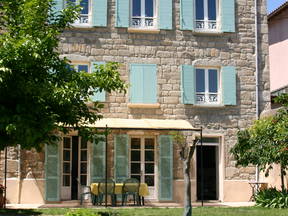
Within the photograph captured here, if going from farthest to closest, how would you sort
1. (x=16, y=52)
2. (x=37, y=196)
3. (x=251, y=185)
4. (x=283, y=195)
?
(x=251, y=185) < (x=37, y=196) < (x=283, y=195) < (x=16, y=52)

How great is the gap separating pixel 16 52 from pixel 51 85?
953mm

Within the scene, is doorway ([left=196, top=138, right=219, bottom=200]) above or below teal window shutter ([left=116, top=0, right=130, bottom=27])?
below

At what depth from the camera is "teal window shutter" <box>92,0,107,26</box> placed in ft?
57.3

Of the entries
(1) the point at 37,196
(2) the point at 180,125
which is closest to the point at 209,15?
(2) the point at 180,125

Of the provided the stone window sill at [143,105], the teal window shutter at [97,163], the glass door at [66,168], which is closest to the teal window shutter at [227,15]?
the stone window sill at [143,105]

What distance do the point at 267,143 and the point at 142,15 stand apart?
6.15 metres

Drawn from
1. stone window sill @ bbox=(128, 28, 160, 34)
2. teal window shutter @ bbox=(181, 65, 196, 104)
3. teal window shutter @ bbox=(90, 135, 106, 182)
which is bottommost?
teal window shutter @ bbox=(90, 135, 106, 182)

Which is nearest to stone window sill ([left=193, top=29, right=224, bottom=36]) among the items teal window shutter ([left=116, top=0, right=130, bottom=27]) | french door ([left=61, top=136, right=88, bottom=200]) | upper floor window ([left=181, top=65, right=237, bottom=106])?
upper floor window ([left=181, top=65, right=237, bottom=106])

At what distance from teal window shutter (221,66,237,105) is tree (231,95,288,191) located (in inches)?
64.9

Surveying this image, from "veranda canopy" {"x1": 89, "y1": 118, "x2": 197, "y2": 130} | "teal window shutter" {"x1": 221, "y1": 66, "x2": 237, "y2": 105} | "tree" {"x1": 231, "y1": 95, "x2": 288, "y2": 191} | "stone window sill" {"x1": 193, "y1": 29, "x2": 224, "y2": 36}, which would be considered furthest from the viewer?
"stone window sill" {"x1": 193, "y1": 29, "x2": 224, "y2": 36}

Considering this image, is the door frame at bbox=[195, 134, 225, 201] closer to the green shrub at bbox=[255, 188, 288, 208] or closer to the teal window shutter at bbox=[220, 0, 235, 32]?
the green shrub at bbox=[255, 188, 288, 208]

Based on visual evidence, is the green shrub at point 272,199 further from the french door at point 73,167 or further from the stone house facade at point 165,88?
the french door at point 73,167

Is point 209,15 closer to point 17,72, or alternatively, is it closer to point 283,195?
point 283,195

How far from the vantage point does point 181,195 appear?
17219mm
